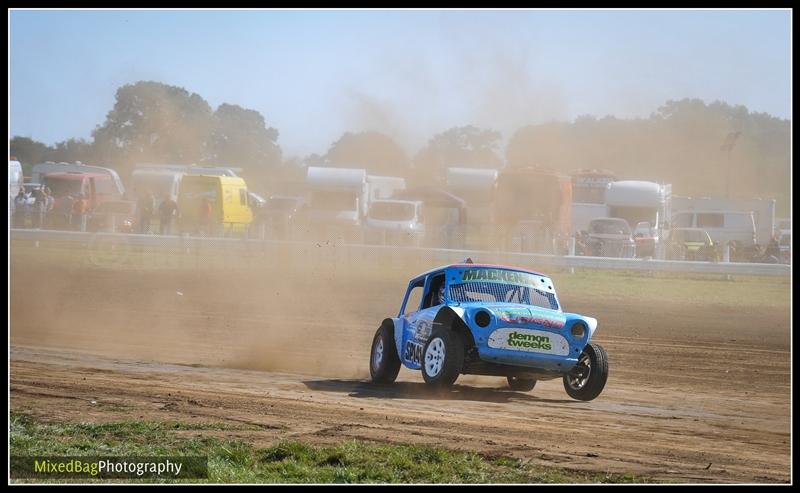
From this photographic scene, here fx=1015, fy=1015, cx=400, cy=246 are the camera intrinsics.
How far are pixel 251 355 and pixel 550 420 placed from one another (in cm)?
625

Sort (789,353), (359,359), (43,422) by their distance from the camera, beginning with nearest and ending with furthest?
(43,422) → (359,359) → (789,353)

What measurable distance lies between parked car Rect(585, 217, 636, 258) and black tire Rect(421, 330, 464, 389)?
1628 cm

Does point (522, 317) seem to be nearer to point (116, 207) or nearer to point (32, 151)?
point (116, 207)

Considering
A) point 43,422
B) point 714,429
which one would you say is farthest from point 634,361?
point 43,422

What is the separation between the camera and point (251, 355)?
14.3 meters

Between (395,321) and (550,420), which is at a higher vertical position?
(395,321)

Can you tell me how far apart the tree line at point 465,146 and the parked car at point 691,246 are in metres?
5.26

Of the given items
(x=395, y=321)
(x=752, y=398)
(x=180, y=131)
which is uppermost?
(x=180, y=131)

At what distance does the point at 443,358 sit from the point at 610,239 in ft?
71.3

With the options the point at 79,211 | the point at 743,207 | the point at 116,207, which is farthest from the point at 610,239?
the point at 79,211

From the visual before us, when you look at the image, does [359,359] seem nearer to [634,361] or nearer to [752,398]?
[634,361]

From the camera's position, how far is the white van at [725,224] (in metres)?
37.0

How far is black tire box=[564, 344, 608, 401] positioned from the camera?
34.1 ft

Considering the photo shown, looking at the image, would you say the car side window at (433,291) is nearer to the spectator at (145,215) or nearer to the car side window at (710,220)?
the spectator at (145,215)
